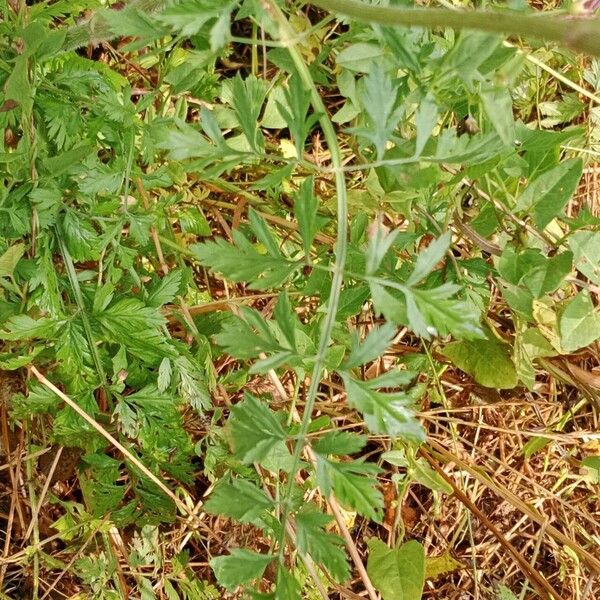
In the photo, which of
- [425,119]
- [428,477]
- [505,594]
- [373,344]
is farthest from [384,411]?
[505,594]

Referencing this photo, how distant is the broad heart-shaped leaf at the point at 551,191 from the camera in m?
1.52

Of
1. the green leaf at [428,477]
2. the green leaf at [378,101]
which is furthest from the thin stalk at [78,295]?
the green leaf at [428,477]

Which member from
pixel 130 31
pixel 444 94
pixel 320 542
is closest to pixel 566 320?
pixel 444 94

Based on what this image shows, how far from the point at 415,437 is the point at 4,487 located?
4.48 feet

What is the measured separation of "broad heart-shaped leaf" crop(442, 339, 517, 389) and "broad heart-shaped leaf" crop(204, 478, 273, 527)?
0.93 meters

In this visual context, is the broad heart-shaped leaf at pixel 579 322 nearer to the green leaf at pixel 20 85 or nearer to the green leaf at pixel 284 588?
the green leaf at pixel 284 588

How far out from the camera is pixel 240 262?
1.09 m

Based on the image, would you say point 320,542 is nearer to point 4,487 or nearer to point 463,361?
point 463,361

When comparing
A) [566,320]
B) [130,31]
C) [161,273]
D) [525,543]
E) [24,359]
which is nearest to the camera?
[130,31]

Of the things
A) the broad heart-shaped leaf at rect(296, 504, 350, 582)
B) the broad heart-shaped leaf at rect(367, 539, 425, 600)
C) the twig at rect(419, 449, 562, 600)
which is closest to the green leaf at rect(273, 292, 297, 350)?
the broad heart-shaped leaf at rect(296, 504, 350, 582)

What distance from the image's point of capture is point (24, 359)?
1.50m

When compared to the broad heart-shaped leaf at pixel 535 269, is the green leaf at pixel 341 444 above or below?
above

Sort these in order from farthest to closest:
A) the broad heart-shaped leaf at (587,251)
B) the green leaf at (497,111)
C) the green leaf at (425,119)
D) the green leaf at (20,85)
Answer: the broad heart-shaped leaf at (587,251) < the green leaf at (20,85) < the green leaf at (425,119) < the green leaf at (497,111)

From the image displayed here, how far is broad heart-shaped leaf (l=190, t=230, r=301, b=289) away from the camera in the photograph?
1.08 metres
